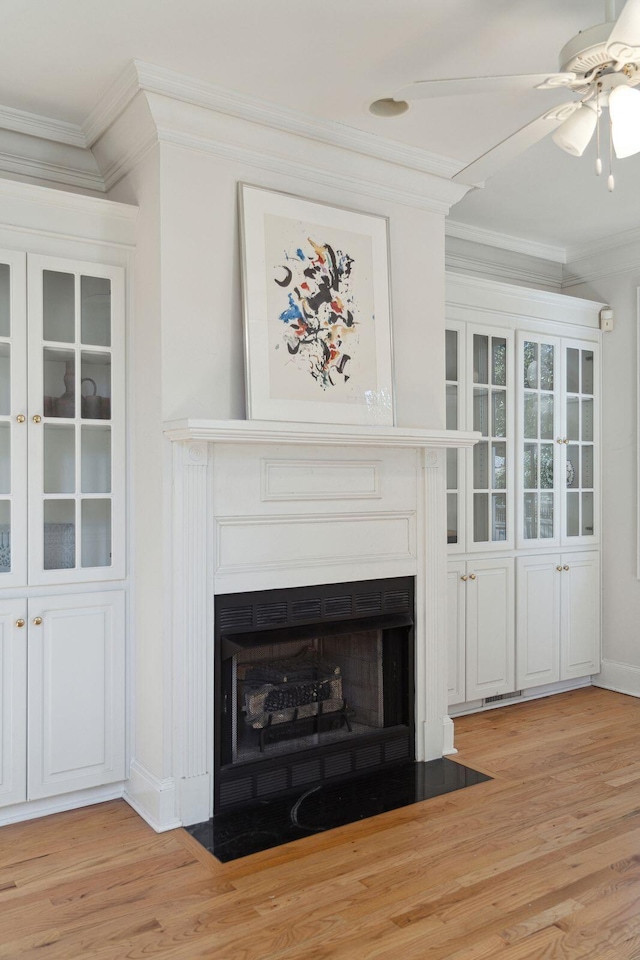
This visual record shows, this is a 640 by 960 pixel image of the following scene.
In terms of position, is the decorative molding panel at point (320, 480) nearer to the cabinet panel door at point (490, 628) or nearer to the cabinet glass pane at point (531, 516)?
the cabinet panel door at point (490, 628)

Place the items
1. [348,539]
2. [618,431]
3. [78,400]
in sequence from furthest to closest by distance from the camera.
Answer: [618,431], [348,539], [78,400]

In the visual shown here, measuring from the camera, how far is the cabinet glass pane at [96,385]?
305 centimetres

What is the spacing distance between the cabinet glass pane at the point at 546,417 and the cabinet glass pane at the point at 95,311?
104 inches

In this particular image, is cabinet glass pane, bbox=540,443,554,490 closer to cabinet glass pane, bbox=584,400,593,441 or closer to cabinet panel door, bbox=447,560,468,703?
cabinet glass pane, bbox=584,400,593,441

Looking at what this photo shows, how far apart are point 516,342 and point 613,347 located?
829 mm

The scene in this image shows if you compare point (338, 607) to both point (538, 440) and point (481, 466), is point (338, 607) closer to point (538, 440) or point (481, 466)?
point (481, 466)

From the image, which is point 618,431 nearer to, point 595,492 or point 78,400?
point 595,492

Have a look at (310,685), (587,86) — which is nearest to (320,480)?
(310,685)

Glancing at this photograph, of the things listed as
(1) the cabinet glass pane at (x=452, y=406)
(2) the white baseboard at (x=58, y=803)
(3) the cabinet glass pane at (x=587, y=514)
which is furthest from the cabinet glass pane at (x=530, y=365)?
(2) the white baseboard at (x=58, y=803)

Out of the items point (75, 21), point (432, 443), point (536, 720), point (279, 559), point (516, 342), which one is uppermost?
point (75, 21)

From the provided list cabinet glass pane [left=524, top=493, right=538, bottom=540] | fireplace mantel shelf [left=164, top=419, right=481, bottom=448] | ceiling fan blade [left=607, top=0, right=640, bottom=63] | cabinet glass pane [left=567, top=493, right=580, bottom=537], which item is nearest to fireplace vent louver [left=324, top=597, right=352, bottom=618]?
fireplace mantel shelf [left=164, top=419, right=481, bottom=448]

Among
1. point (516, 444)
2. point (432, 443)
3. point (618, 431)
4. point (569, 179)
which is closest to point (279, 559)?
point (432, 443)

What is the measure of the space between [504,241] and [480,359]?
0.93 m

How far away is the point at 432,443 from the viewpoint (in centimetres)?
332
